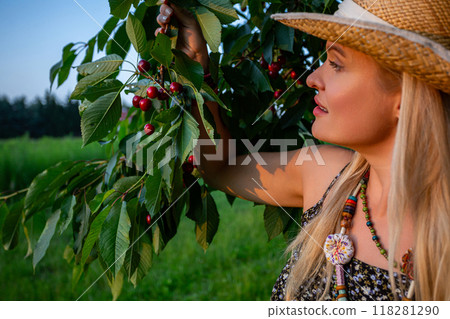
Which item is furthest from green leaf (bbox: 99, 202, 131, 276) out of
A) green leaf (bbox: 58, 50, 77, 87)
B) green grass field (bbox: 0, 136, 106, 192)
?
green grass field (bbox: 0, 136, 106, 192)

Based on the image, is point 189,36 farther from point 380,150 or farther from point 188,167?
point 380,150

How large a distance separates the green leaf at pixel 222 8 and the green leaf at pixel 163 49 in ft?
0.55

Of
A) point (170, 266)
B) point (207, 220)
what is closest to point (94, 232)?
point (207, 220)

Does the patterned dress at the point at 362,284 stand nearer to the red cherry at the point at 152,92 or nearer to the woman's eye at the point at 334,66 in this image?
the woman's eye at the point at 334,66

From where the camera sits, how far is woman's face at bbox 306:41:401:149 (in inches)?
33.1

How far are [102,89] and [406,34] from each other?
599 mm

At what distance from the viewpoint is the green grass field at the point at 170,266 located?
106 inches

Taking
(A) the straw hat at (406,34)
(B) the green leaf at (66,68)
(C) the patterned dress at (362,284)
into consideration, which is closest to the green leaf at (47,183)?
(B) the green leaf at (66,68)

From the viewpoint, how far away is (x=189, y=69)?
2.84 feet

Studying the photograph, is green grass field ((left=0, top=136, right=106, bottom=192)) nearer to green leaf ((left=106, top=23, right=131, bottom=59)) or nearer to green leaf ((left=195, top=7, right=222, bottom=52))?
green leaf ((left=106, top=23, right=131, bottom=59))

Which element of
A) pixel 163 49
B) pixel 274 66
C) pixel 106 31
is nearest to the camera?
pixel 163 49

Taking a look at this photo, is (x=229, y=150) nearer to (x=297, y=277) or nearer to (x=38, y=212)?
(x=297, y=277)

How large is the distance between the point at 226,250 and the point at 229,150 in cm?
219

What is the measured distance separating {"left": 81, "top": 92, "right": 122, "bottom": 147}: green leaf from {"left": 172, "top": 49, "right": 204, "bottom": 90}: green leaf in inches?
5.9
